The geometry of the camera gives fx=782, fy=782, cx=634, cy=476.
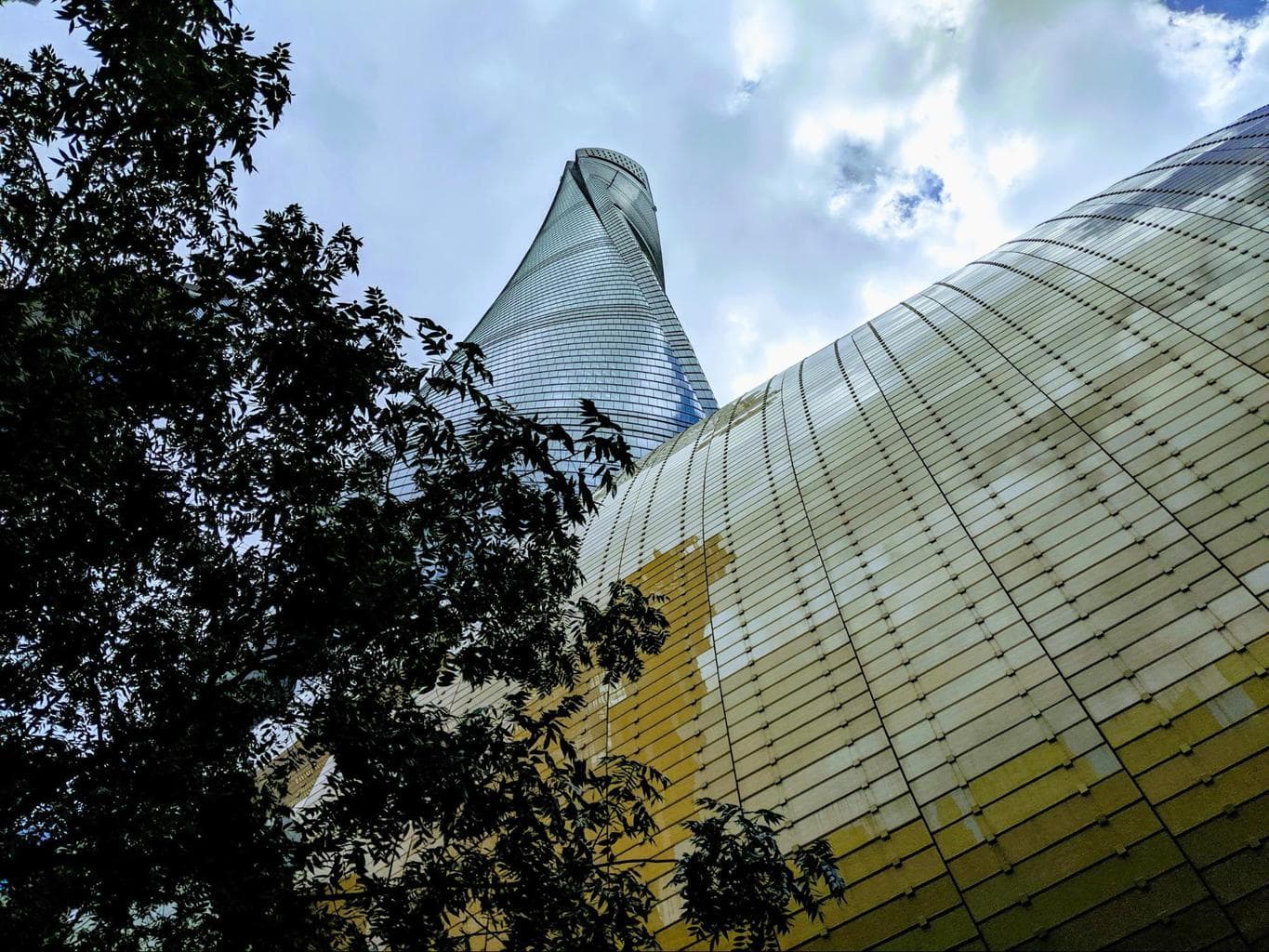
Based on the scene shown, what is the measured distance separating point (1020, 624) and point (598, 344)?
75.3 m

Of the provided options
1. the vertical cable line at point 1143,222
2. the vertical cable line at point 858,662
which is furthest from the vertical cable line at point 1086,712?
the vertical cable line at point 1143,222

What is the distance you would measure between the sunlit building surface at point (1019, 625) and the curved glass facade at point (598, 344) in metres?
46.4

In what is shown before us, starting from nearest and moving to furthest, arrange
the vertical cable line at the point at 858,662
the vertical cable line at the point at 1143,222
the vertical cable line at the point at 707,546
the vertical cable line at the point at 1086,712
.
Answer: the vertical cable line at the point at 1086,712, the vertical cable line at the point at 858,662, the vertical cable line at the point at 707,546, the vertical cable line at the point at 1143,222

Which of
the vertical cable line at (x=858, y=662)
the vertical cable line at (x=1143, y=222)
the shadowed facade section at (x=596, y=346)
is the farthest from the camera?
the shadowed facade section at (x=596, y=346)

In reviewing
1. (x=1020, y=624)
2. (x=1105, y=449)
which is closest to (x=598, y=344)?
(x=1105, y=449)

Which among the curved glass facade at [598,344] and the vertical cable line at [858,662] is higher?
the curved glass facade at [598,344]

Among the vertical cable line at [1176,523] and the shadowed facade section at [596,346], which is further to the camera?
the shadowed facade section at [596,346]

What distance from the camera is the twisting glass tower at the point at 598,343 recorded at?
3285 inches

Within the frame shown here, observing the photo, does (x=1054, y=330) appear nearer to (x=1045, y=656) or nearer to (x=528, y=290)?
(x=1045, y=656)

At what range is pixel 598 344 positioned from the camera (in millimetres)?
87812

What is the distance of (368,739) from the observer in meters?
8.91

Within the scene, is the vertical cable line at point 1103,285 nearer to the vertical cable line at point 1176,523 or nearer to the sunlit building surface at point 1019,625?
the sunlit building surface at point 1019,625

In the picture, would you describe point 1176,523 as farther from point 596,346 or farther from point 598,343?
point 598,343

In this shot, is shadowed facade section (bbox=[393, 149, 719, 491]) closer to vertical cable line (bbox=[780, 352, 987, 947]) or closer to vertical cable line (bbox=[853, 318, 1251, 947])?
vertical cable line (bbox=[780, 352, 987, 947])
